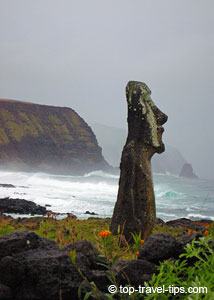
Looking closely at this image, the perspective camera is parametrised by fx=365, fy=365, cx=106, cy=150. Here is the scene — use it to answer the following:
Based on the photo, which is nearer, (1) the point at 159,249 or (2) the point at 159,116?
(1) the point at 159,249

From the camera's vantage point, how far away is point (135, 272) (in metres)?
3.08

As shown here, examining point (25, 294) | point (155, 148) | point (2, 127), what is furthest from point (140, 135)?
point (2, 127)

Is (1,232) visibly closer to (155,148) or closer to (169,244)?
(169,244)

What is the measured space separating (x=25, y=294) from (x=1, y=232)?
3579 millimetres

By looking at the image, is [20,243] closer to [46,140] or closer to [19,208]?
[19,208]

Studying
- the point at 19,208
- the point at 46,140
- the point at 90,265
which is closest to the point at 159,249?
the point at 90,265

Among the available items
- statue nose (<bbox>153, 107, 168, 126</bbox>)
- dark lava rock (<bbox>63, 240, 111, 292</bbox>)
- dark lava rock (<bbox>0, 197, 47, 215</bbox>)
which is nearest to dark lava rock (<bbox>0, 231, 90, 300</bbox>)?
dark lava rock (<bbox>63, 240, 111, 292</bbox>)

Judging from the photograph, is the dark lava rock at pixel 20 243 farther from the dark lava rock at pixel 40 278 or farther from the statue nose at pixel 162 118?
the statue nose at pixel 162 118

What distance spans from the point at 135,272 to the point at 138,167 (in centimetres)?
561

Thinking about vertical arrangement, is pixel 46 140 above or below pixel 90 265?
above

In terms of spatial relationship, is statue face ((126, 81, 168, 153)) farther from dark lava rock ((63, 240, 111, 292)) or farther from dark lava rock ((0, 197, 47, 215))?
dark lava rock ((0, 197, 47, 215))

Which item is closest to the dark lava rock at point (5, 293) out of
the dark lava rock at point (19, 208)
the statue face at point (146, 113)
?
the statue face at point (146, 113)

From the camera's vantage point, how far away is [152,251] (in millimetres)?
3504

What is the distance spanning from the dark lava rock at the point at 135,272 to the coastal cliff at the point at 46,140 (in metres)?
76.8
